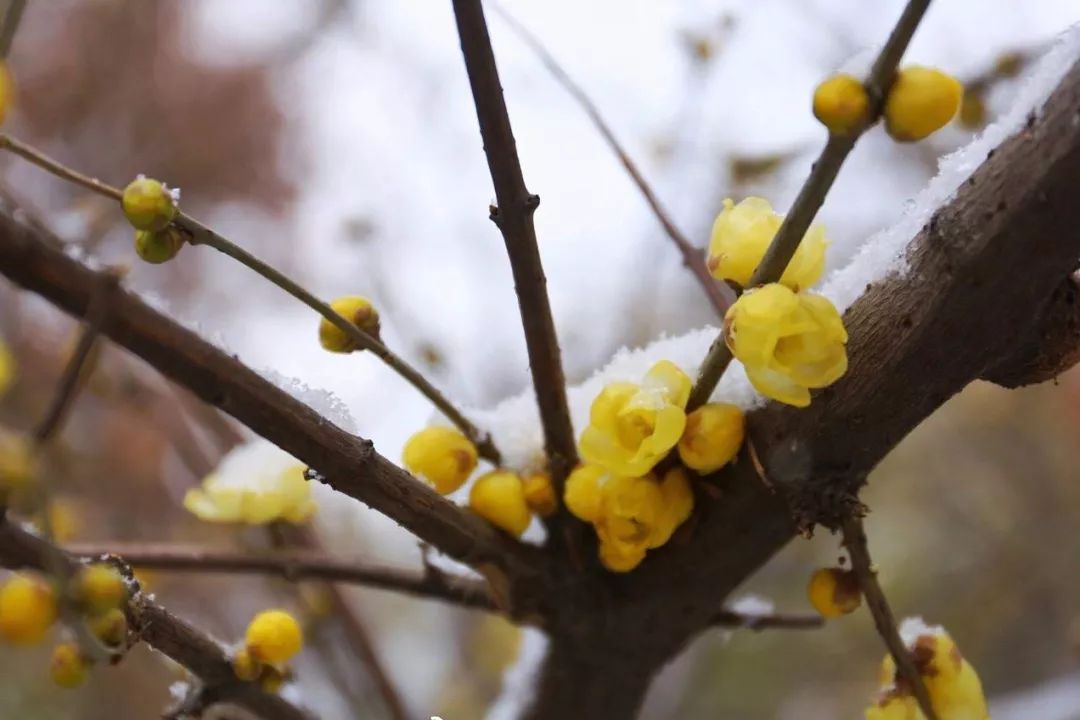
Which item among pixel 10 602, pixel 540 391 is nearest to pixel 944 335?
pixel 540 391

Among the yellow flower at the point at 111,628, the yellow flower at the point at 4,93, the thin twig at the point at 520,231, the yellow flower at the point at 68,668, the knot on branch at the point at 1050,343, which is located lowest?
the yellow flower at the point at 111,628

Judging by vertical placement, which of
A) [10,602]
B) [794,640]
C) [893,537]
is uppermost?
[893,537]

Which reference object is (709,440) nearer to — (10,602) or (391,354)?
(391,354)

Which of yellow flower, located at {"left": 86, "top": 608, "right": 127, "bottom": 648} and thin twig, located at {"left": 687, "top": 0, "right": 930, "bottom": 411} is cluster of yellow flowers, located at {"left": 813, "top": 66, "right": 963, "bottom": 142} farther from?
yellow flower, located at {"left": 86, "top": 608, "right": 127, "bottom": 648}

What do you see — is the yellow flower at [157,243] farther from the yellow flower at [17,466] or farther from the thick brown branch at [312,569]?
the thick brown branch at [312,569]

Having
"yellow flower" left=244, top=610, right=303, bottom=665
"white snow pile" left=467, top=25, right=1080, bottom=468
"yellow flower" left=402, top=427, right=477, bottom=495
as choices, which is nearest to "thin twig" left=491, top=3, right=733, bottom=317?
"white snow pile" left=467, top=25, right=1080, bottom=468

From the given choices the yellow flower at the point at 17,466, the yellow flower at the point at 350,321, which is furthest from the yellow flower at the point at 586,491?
the yellow flower at the point at 17,466
